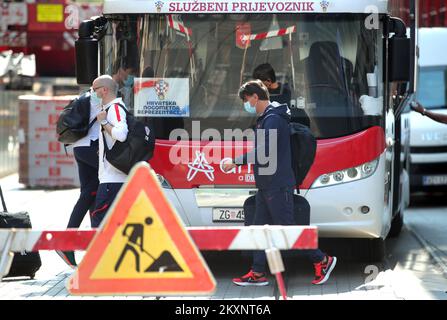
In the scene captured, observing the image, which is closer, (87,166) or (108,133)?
(108,133)

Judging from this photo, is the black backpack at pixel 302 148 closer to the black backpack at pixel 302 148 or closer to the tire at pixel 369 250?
the black backpack at pixel 302 148

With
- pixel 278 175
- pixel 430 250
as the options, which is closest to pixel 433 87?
pixel 430 250

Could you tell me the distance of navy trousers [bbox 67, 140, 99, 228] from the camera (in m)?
10.8

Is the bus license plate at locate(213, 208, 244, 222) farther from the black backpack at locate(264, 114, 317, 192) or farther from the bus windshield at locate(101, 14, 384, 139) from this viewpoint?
the black backpack at locate(264, 114, 317, 192)

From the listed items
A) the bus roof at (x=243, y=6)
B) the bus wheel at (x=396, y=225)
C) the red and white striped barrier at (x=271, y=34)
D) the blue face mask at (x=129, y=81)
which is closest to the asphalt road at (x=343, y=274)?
the bus wheel at (x=396, y=225)

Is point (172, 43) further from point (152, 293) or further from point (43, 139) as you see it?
point (43, 139)

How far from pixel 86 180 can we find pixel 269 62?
195cm

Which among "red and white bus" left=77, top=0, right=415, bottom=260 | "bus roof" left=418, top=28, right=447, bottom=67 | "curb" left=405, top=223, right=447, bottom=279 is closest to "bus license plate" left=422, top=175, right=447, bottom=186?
"bus roof" left=418, top=28, right=447, bottom=67

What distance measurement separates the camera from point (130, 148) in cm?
988

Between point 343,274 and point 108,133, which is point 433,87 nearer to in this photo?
point 343,274

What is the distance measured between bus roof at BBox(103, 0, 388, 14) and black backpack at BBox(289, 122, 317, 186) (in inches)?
45.7

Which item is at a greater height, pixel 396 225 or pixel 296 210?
pixel 296 210

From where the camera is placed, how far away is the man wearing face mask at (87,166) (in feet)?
35.3

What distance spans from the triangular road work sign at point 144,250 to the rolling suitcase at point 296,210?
3.56 m
